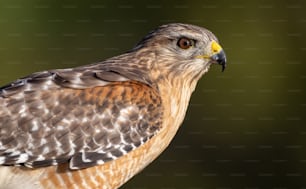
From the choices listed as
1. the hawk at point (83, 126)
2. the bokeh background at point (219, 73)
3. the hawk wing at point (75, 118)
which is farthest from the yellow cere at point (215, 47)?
the bokeh background at point (219, 73)

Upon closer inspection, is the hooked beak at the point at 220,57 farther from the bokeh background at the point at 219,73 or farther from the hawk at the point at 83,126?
the bokeh background at the point at 219,73

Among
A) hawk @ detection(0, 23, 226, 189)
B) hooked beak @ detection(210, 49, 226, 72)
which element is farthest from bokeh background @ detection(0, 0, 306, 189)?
hawk @ detection(0, 23, 226, 189)

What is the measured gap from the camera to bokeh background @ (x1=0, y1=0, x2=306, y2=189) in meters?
8.84

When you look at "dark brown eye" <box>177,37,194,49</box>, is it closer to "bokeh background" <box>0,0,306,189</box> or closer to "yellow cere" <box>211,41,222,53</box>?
"yellow cere" <box>211,41,222,53</box>

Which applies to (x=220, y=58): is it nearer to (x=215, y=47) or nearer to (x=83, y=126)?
(x=215, y=47)

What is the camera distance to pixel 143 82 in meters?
5.53

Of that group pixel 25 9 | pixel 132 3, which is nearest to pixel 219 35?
pixel 132 3

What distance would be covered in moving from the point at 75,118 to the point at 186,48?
0.74 metres

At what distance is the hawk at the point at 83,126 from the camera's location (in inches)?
208

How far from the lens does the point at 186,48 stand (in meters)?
5.79

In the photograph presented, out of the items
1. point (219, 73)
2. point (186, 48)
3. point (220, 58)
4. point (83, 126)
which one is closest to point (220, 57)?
point (220, 58)

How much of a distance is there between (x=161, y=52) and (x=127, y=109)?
0.49 m

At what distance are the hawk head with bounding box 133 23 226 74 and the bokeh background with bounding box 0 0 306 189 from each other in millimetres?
2939

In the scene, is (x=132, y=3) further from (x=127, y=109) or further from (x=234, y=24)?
(x=127, y=109)
